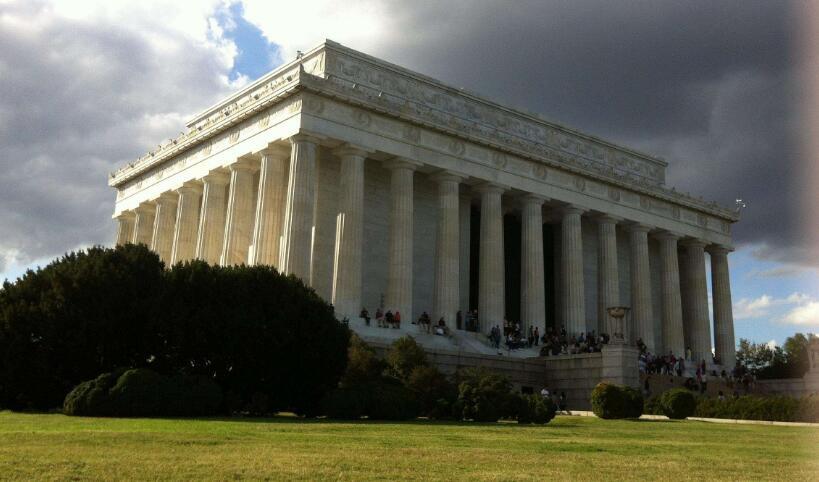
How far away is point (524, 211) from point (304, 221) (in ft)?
63.5

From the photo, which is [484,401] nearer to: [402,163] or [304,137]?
[304,137]

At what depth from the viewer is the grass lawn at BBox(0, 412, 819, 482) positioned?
482 inches

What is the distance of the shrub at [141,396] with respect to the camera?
2477cm

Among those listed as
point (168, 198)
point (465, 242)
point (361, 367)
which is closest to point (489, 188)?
point (465, 242)

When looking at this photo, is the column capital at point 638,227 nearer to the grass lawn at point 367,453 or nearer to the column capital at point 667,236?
the column capital at point 667,236

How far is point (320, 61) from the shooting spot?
5366cm

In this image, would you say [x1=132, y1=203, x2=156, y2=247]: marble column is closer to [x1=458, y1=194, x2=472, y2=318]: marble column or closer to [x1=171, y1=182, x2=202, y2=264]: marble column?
[x1=171, y1=182, x2=202, y2=264]: marble column

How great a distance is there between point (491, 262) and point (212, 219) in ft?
64.8

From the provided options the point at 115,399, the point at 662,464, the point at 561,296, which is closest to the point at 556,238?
the point at 561,296

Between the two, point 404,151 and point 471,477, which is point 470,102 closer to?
point 404,151

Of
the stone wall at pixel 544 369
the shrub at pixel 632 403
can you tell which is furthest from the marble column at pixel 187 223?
the shrub at pixel 632 403

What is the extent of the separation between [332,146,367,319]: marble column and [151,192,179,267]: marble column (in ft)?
57.3

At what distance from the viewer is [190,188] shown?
193 ft

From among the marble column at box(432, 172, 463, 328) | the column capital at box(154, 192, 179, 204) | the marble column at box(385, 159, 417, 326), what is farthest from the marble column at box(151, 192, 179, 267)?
the marble column at box(432, 172, 463, 328)
